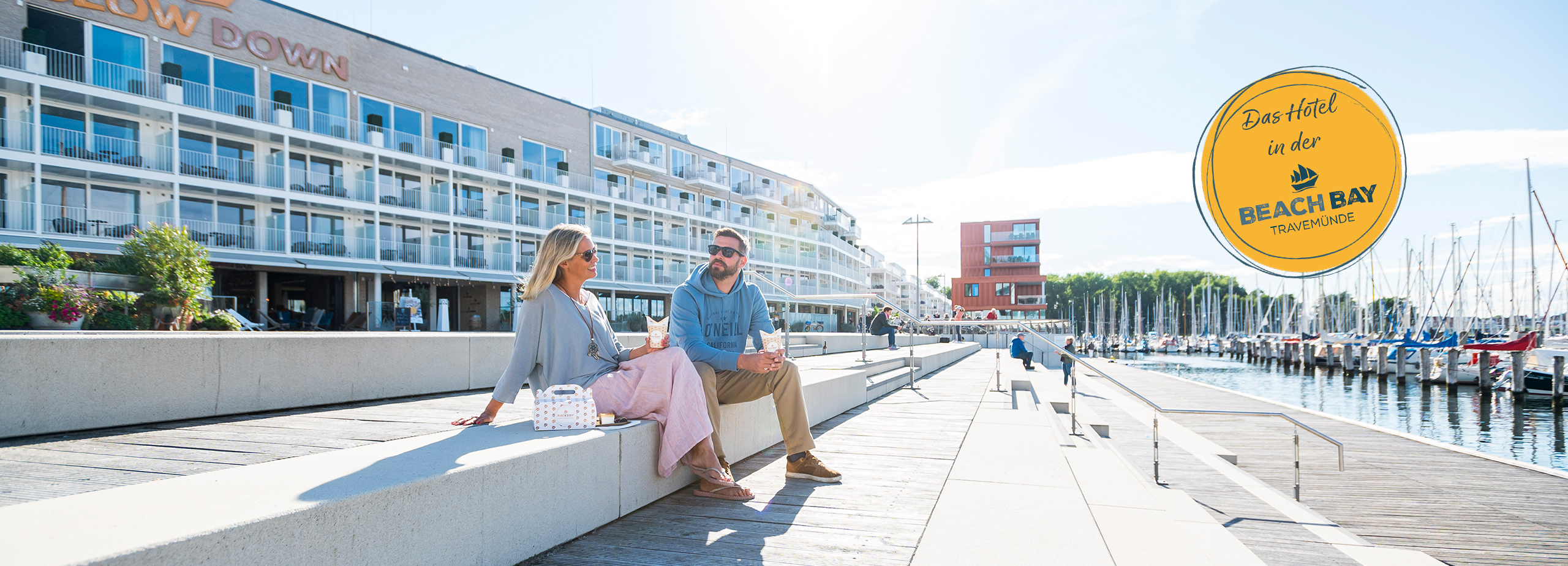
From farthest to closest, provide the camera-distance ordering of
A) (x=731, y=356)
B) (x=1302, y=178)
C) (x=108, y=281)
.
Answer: (x=108, y=281) < (x=731, y=356) < (x=1302, y=178)

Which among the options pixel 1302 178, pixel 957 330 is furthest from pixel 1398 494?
pixel 957 330

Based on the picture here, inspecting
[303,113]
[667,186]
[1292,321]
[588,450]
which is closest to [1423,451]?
[588,450]

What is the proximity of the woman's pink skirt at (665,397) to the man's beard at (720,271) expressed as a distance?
94 cm

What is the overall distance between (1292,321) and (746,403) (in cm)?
10038

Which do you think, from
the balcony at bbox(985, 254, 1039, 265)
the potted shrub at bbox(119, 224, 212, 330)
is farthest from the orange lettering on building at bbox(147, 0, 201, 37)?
the balcony at bbox(985, 254, 1039, 265)

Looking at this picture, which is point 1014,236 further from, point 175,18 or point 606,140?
point 175,18

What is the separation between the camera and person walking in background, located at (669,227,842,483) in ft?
13.6

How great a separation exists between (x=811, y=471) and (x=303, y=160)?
31214 millimetres

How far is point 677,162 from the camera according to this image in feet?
160

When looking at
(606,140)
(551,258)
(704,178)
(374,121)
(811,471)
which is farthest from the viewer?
(704,178)

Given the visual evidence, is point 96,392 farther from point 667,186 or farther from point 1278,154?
point 667,186

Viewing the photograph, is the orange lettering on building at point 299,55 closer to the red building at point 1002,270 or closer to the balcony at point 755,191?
the balcony at point 755,191

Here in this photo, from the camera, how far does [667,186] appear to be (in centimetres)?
4769

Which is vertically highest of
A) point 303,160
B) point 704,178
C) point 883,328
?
point 704,178
